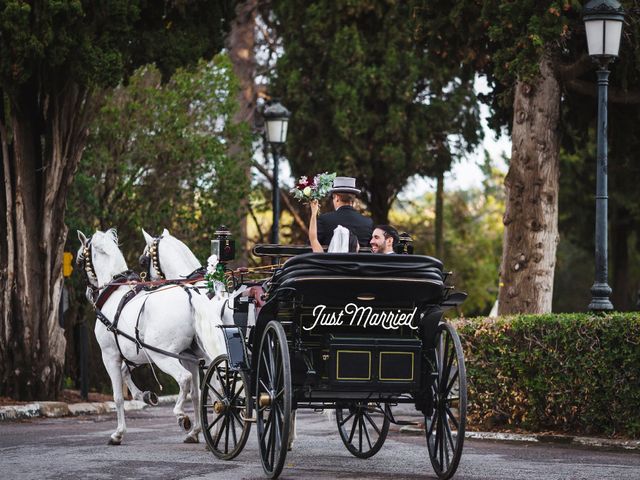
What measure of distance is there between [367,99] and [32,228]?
15250 millimetres

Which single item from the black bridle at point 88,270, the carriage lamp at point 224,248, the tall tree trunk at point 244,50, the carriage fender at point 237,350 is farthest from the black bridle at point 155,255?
the tall tree trunk at point 244,50

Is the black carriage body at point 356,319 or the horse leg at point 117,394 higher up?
the black carriage body at point 356,319

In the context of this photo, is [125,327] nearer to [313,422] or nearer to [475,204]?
[313,422]

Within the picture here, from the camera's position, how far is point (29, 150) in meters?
18.9

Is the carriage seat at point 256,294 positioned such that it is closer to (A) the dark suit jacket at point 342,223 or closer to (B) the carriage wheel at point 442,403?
(A) the dark suit jacket at point 342,223

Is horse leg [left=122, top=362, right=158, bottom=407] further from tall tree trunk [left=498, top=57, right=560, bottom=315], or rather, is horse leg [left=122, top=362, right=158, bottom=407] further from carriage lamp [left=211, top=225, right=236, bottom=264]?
tall tree trunk [left=498, top=57, right=560, bottom=315]

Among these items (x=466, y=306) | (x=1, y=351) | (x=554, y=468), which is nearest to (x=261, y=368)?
(x=554, y=468)

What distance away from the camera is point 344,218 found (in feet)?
36.7

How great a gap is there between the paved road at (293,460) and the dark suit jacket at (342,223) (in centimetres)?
198

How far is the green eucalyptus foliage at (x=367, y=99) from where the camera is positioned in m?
32.1

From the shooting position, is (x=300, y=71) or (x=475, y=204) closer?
(x=300, y=71)

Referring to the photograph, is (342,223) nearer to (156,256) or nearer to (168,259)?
(168,259)

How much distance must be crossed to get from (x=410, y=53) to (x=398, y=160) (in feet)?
8.97

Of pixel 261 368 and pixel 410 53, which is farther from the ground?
pixel 410 53
